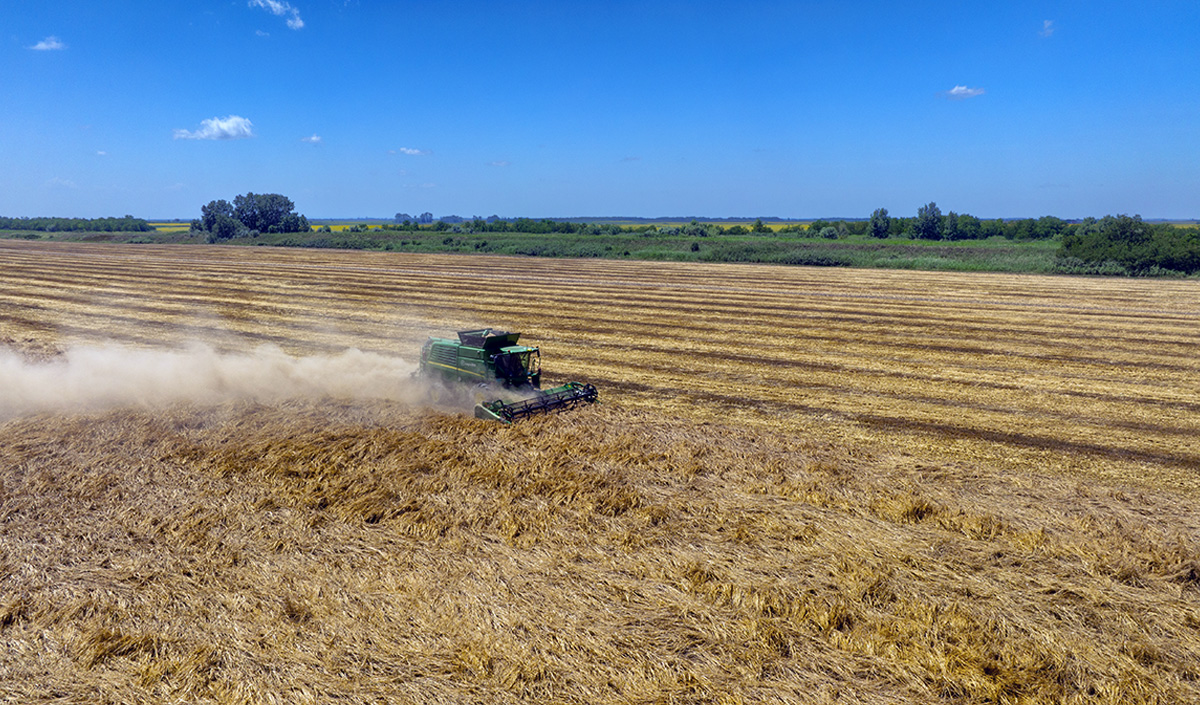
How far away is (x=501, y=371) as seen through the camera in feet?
48.3

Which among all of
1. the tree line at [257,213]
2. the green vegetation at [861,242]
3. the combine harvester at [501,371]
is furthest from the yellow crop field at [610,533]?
the tree line at [257,213]

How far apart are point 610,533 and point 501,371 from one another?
247 inches

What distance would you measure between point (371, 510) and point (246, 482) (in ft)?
8.27

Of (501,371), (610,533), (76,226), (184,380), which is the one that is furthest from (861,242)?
(76,226)

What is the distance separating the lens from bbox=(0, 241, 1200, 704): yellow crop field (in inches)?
256

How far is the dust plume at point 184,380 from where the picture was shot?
47.6ft

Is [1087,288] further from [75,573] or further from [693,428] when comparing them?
[75,573]

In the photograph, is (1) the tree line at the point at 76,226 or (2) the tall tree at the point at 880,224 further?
(1) the tree line at the point at 76,226

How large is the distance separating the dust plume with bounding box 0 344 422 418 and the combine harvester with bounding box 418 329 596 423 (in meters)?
1.19

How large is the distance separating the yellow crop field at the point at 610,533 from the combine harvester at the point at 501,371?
2.11 feet

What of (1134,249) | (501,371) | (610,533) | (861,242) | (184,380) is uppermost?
(861,242)

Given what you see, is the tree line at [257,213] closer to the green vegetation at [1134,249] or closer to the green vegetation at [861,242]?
the green vegetation at [861,242]

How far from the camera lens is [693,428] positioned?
14.2m

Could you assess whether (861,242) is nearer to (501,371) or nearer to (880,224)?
(880,224)
